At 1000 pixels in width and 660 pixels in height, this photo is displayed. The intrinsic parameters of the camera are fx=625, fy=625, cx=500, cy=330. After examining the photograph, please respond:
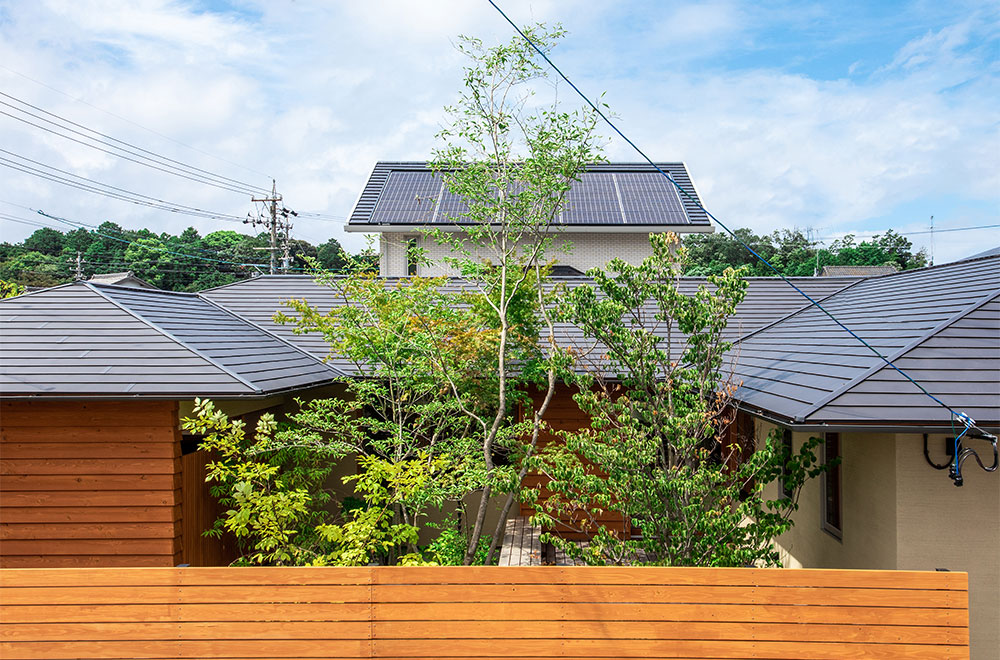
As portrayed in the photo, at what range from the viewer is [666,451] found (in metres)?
6.01

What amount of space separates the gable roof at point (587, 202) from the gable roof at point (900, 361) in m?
7.62

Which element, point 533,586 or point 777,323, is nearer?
point 533,586

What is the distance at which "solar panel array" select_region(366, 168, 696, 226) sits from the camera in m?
15.9

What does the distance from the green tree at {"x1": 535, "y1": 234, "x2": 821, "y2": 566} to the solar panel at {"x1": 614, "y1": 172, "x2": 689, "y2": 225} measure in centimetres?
1046

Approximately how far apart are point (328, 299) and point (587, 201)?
8.52 m

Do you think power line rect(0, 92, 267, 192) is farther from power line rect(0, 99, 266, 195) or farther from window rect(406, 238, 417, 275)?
window rect(406, 238, 417, 275)

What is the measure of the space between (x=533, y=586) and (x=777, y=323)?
762 cm

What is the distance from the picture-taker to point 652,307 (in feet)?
35.4

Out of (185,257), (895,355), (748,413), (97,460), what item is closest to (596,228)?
(748,413)

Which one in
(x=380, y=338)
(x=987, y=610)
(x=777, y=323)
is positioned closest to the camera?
(x=987, y=610)

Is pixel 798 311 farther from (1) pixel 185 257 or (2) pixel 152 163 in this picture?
(1) pixel 185 257

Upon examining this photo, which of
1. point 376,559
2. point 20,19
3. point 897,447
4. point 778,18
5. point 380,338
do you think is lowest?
point 376,559

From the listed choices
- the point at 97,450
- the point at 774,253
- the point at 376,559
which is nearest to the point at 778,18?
the point at 376,559

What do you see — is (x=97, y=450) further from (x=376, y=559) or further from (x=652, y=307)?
(x=652, y=307)
